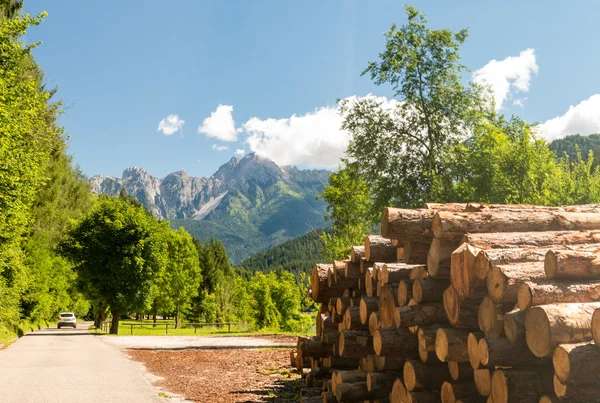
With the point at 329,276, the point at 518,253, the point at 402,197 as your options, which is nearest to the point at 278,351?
the point at 402,197

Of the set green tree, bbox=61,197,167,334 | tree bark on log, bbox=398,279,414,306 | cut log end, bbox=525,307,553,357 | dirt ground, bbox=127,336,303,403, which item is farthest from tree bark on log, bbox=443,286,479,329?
green tree, bbox=61,197,167,334

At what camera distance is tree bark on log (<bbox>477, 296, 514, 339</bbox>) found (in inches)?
181

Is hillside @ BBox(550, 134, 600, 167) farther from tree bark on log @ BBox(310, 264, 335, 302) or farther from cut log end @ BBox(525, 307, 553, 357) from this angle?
cut log end @ BBox(525, 307, 553, 357)

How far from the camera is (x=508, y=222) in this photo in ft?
20.8

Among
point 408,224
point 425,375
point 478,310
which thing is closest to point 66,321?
point 408,224

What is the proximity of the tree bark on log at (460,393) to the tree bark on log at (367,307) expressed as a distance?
7.30 ft

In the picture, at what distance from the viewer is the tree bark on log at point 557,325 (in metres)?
3.88

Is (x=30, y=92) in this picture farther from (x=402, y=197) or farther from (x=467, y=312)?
(x=467, y=312)

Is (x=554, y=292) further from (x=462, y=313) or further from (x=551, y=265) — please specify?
(x=462, y=313)

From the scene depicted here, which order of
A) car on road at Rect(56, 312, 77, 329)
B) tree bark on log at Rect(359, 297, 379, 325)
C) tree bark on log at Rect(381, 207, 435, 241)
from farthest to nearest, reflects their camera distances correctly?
car on road at Rect(56, 312, 77, 329)
tree bark on log at Rect(359, 297, 379, 325)
tree bark on log at Rect(381, 207, 435, 241)

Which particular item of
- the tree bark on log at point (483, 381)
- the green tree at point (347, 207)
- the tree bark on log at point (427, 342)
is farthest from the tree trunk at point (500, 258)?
the green tree at point (347, 207)

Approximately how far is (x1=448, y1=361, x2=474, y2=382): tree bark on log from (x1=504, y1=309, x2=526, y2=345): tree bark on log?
3.21 feet

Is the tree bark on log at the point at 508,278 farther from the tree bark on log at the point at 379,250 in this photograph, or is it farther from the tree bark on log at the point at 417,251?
the tree bark on log at the point at 379,250

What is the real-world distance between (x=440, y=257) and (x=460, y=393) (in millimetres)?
1472
